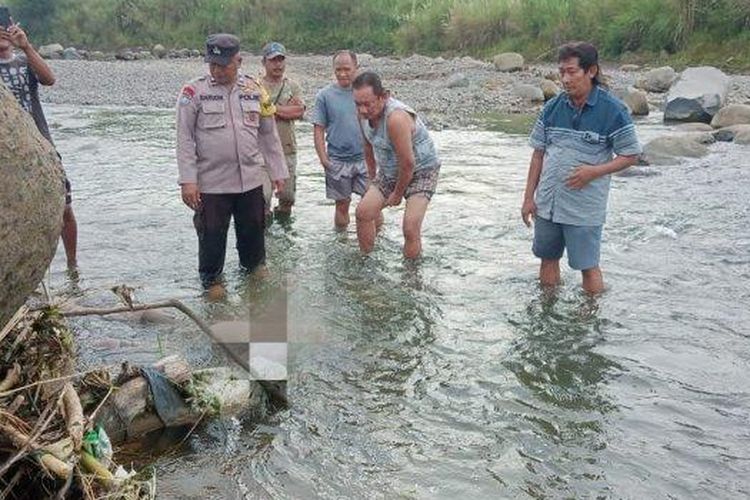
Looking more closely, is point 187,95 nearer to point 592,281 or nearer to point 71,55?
point 592,281

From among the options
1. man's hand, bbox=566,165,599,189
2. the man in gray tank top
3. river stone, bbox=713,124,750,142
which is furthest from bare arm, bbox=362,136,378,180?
river stone, bbox=713,124,750,142

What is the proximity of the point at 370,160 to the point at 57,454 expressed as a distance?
5.18 m

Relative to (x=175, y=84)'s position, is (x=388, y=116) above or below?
above

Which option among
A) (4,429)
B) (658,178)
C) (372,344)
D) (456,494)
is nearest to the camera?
(4,429)

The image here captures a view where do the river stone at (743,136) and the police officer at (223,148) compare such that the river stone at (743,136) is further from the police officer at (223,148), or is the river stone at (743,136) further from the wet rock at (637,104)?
the police officer at (223,148)

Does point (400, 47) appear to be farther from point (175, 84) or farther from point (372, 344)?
point (372, 344)

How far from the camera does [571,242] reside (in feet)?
20.3

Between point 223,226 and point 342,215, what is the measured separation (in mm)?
2792

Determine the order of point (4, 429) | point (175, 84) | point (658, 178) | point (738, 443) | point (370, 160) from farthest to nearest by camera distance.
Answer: point (175, 84)
point (658, 178)
point (370, 160)
point (738, 443)
point (4, 429)

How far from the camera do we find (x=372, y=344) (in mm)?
5832

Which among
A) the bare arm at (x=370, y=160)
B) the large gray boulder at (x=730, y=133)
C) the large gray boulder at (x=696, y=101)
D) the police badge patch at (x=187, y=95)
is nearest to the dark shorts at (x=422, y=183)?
the bare arm at (x=370, y=160)

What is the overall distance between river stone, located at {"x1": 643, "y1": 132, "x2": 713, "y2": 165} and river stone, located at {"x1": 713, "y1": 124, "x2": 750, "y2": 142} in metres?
1.36

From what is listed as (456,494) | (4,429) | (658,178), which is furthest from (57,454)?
(658,178)

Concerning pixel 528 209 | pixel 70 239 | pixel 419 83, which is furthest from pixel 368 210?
pixel 419 83
